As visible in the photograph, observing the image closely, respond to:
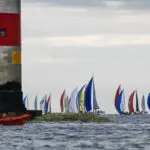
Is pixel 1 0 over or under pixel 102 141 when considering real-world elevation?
over

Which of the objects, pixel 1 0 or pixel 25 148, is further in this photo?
pixel 1 0

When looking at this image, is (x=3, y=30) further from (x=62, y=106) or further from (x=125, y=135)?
(x=62, y=106)

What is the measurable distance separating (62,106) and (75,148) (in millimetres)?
105988

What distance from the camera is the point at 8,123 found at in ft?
302

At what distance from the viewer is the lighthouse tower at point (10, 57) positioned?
94.8 m

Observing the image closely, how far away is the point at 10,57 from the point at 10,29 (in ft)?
8.74

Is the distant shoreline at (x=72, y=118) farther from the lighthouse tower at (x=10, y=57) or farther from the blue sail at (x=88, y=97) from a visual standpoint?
the blue sail at (x=88, y=97)

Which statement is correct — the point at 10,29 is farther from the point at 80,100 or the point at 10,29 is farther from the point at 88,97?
the point at 80,100

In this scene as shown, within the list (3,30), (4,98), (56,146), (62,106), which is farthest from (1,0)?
(62,106)

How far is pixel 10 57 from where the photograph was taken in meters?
96.1

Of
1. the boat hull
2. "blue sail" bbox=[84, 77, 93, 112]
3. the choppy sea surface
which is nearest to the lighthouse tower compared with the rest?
the boat hull

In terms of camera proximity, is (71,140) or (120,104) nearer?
(71,140)

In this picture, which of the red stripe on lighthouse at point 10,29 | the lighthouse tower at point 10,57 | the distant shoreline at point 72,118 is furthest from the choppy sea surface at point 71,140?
the distant shoreline at point 72,118

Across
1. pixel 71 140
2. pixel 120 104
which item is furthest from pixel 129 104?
pixel 71 140
